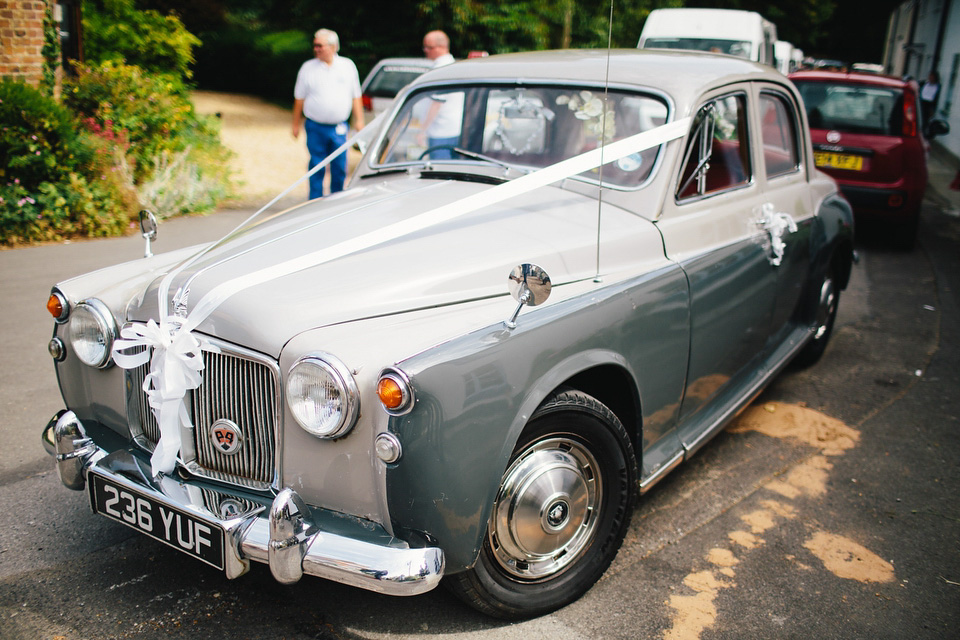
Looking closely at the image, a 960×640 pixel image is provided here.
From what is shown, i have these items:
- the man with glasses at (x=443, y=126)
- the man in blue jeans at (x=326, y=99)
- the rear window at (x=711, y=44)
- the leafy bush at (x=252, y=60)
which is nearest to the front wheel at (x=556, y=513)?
the man with glasses at (x=443, y=126)

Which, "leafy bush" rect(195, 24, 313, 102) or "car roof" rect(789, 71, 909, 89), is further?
"leafy bush" rect(195, 24, 313, 102)

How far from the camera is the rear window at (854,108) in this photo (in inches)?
315

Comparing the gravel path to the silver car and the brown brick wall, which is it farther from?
the brown brick wall

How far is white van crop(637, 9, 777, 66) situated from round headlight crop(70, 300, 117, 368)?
10.6 m

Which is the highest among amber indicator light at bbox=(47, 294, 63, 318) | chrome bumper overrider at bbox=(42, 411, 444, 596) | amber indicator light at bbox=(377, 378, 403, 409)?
amber indicator light at bbox=(377, 378, 403, 409)

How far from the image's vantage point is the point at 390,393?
80.5 inches

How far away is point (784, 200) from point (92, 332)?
10.9ft

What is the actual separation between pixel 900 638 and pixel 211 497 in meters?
2.33

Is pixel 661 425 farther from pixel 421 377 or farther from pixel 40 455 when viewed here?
pixel 40 455

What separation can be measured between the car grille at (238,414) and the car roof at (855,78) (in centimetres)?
785

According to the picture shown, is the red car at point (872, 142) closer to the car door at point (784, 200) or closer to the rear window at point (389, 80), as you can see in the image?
the car door at point (784, 200)

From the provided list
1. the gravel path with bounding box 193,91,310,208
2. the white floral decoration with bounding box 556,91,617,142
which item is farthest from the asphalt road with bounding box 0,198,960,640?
the gravel path with bounding box 193,91,310,208

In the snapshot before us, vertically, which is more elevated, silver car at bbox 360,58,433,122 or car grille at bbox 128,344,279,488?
silver car at bbox 360,58,433,122

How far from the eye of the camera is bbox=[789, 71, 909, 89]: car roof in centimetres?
813
